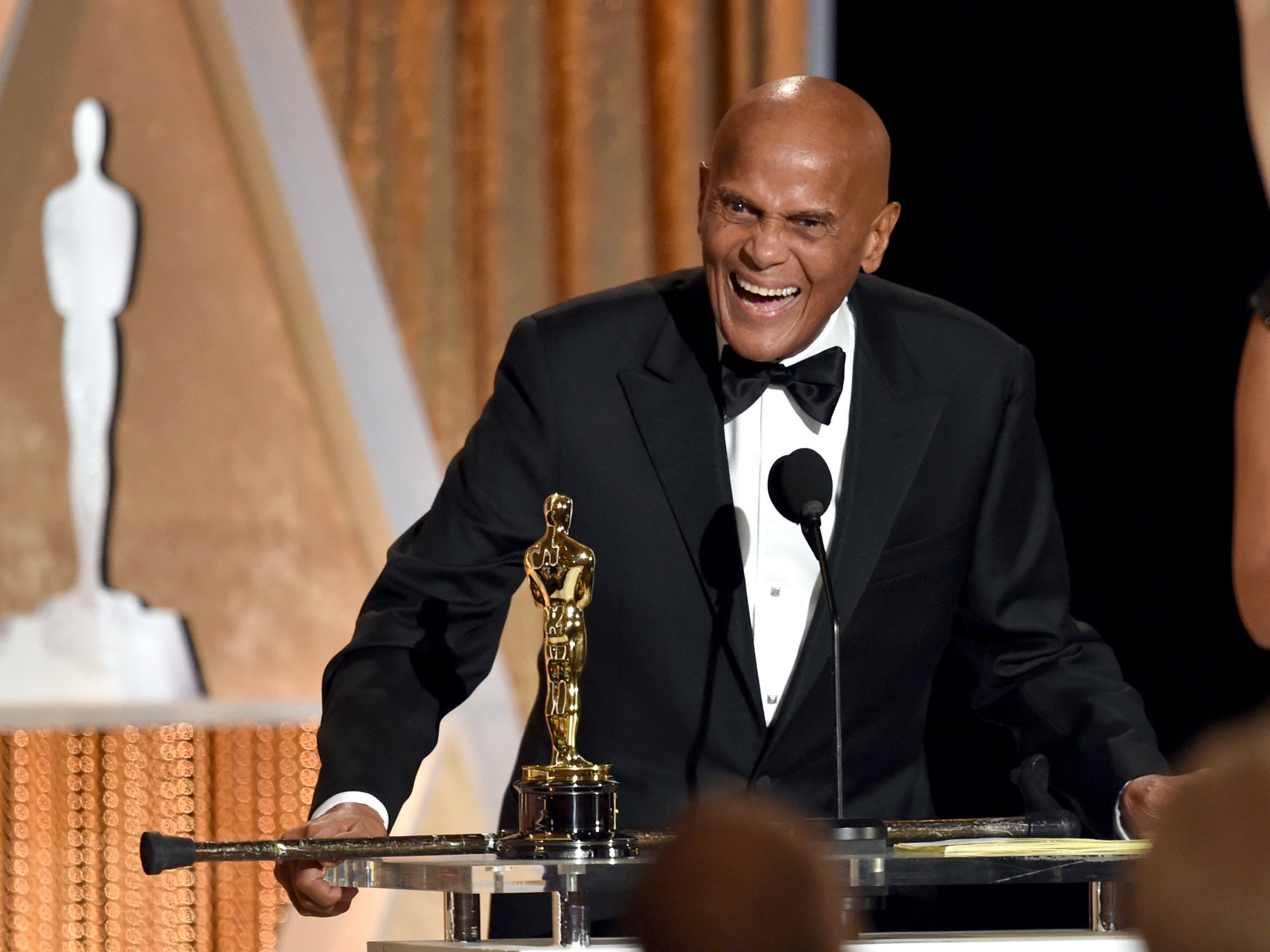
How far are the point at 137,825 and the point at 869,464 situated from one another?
5.76 feet

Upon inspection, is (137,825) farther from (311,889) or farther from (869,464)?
(311,889)

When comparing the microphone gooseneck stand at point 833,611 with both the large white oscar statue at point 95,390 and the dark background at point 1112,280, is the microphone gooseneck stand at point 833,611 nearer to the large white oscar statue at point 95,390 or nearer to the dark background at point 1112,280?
the dark background at point 1112,280

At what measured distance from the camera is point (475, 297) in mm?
3590

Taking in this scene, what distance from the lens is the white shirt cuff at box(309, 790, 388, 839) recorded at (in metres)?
1.50

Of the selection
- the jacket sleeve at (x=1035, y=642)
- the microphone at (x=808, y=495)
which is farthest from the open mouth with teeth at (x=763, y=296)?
the microphone at (x=808, y=495)

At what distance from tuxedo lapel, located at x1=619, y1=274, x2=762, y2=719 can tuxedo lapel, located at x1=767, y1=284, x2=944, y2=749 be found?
0.20 ft

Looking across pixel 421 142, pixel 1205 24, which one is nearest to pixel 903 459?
pixel 1205 24

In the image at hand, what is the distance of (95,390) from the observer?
3244mm

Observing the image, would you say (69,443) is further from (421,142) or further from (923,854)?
(923,854)

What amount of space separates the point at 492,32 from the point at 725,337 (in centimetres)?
191

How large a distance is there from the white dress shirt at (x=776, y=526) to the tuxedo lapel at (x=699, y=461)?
2 centimetres

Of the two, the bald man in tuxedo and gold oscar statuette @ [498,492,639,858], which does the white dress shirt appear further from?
gold oscar statuette @ [498,492,639,858]

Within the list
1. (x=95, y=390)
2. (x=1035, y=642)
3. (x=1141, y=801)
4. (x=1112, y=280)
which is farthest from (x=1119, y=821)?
(x=95, y=390)

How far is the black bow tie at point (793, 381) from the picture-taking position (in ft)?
5.98
